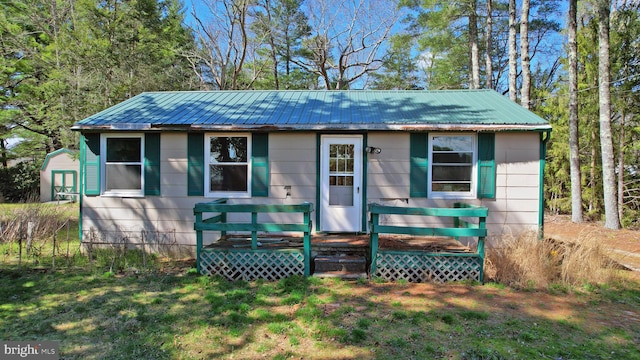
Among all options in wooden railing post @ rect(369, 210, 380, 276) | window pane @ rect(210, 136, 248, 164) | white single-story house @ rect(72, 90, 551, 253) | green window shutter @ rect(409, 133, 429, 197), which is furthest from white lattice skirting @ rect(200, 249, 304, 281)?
green window shutter @ rect(409, 133, 429, 197)

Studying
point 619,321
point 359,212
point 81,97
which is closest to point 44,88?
point 81,97

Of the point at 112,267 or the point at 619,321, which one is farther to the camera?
the point at 112,267

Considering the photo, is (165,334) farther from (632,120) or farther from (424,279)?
(632,120)

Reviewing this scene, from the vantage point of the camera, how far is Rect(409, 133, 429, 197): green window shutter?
655cm

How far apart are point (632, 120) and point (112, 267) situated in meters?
14.3

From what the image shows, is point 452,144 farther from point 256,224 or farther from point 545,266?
point 256,224

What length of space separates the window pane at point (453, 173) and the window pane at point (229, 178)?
12.8 feet

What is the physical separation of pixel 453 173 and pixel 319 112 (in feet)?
9.96

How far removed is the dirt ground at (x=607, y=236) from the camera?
6.48 m

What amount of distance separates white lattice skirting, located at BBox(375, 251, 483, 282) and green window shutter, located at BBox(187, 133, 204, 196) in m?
3.86

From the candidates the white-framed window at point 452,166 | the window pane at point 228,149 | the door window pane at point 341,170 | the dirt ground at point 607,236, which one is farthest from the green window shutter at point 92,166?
the dirt ground at point 607,236

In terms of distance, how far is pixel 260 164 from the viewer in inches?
263

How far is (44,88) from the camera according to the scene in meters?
14.4

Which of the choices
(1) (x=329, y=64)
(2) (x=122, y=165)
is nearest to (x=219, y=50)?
(1) (x=329, y=64)
